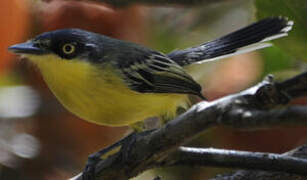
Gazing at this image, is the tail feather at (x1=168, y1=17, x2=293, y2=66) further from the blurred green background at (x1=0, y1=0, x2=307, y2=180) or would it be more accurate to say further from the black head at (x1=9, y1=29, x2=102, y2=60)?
the black head at (x1=9, y1=29, x2=102, y2=60)

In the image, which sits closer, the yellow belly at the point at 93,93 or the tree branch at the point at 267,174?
the tree branch at the point at 267,174

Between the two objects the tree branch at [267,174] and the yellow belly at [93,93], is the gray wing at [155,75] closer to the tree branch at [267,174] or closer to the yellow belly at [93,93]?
the yellow belly at [93,93]

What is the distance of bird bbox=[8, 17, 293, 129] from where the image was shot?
193cm

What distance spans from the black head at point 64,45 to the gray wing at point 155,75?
5.3 inches

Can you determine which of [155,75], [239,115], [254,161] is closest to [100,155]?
[155,75]

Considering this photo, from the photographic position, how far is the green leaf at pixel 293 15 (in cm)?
145

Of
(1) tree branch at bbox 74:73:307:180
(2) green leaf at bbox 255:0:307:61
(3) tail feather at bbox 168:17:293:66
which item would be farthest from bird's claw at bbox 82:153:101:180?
(3) tail feather at bbox 168:17:293:66

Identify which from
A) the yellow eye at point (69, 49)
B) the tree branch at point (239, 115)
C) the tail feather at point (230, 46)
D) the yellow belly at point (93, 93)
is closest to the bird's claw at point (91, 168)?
the yellow belly at point (93, 93)

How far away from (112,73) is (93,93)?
0.49 ft

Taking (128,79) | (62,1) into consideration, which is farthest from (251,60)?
(62,1)

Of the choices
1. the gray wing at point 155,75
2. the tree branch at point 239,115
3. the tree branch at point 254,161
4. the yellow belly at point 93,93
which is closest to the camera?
the tree branch at point 239,115

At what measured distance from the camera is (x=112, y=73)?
2.06 metres

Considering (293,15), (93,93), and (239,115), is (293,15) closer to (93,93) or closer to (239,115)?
(239,115)

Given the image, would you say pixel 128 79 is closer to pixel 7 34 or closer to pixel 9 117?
pixel 7 34
